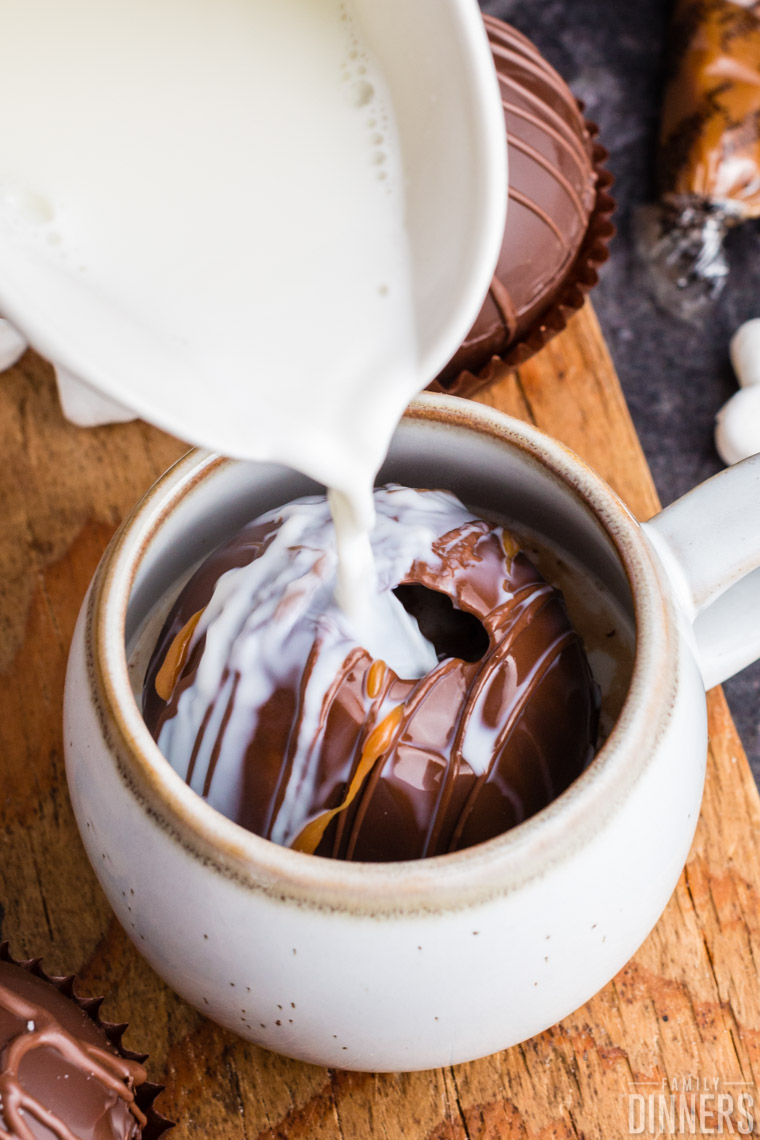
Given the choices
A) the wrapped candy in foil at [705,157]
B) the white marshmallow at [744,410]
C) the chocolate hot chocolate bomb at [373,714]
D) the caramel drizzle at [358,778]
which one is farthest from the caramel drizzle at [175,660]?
the wrapped candy in foil at [705,157]

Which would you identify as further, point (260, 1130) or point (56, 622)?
point (56, 622)

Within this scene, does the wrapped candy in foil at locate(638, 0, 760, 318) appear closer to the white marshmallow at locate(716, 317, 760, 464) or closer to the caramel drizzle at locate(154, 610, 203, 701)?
the white marshmallow at locate(716, 317, 760, 464)

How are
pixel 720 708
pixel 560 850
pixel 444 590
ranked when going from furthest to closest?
1. pixel 720 708
2. pixel 444 590
3. pixel 560 850

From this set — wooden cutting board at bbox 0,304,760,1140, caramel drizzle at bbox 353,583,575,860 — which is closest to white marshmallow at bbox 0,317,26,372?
wooden cutting board at bbox 0,304,760,1140

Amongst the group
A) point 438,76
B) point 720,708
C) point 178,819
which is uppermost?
point 438,76

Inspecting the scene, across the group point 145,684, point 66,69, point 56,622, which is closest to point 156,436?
point 56,622

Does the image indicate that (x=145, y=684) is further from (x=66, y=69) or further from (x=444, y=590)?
(x=66, y=69)
